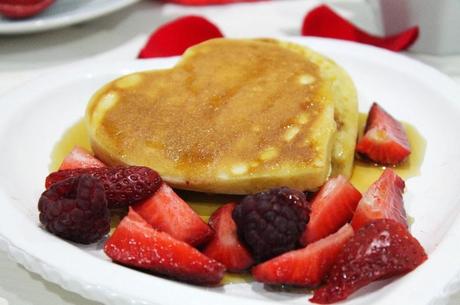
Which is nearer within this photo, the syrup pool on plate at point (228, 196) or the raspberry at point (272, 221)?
the raspberry at point (272, 221)

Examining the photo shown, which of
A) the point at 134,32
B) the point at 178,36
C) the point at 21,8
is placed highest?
the point at 21,8

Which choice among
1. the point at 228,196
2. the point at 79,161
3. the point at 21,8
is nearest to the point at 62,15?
the point at 21,8

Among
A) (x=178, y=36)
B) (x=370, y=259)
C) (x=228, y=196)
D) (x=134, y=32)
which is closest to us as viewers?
(x=370, y=259)

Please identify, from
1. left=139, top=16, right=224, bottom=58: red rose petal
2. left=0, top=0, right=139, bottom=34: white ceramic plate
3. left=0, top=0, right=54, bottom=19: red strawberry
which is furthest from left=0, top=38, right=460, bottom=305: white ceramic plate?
left=0, top=0, right=54, bottom=19: red strawberry

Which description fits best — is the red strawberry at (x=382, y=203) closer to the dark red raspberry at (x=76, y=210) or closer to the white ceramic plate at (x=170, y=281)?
the white ceramic plate at (x=170, y=281)

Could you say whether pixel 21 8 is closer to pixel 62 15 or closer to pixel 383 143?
pixel 62 15

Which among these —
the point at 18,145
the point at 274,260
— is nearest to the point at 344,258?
the point at 274,260

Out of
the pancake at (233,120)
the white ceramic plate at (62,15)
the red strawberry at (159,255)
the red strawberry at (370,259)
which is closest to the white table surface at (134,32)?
the white ceramic plate at (62,15)
